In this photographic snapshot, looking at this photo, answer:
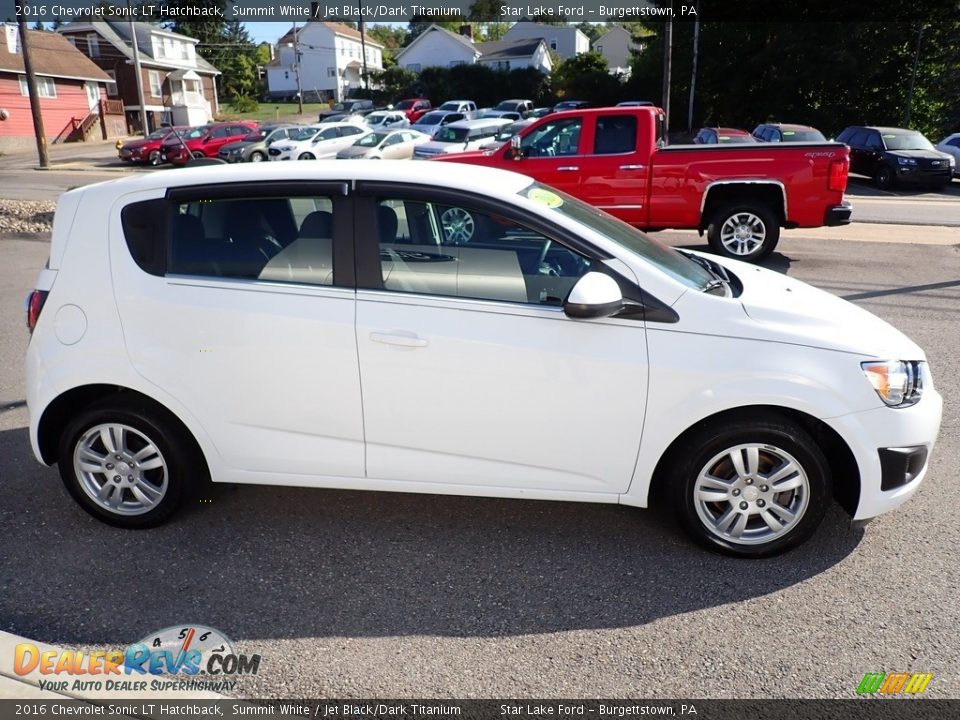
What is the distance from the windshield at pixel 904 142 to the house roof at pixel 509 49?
5685cm

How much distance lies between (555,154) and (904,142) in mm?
15929

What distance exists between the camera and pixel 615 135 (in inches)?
420

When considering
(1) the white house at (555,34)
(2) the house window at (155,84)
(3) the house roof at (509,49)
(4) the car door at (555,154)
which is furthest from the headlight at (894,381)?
(1) the white house at (555,34)

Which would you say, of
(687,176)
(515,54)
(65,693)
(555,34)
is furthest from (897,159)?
(555,34)

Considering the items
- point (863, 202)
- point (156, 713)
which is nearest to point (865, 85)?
point (863, 202)

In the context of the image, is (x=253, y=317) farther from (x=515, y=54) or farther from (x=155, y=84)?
(x=515, y=54)

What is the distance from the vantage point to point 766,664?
2.97 metres

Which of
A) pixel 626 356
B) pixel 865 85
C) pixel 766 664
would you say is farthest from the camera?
pixel 865 85

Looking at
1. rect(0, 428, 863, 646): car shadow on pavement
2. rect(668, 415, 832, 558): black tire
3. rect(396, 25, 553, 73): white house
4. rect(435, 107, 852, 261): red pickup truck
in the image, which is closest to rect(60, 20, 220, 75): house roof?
rect(396, 25, 553, 73): white house

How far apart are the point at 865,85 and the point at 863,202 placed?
2173 centimetres

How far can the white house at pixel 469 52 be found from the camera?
75000 millimetres

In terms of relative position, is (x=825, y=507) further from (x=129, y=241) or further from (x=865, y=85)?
(x=865, y=85)

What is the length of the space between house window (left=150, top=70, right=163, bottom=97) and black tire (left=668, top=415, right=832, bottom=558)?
209 ft

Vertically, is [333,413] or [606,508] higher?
[333,413]
